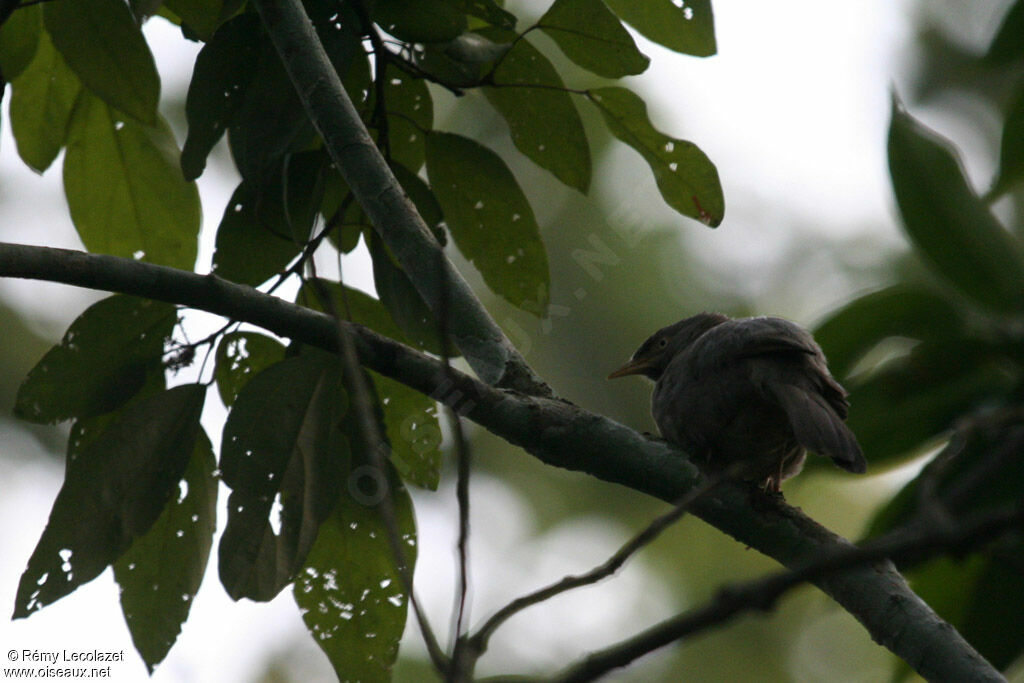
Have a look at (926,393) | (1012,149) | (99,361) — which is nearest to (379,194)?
(99,361)

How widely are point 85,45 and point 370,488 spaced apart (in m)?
1.55

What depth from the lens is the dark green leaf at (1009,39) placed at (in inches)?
132

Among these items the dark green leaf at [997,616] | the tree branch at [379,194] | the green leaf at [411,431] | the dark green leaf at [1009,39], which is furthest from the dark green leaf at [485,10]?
the dark green leaf at [997,616]

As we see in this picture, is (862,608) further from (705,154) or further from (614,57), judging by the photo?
(614,57)

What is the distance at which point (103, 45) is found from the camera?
9.31 ft

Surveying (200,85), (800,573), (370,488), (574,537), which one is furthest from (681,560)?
(800,573)

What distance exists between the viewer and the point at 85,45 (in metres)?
2.83

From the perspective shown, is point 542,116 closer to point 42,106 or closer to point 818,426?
point 818,426

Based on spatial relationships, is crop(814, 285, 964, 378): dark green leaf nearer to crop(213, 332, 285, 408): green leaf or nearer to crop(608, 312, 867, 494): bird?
crop(608, 312, 867, 494): bird

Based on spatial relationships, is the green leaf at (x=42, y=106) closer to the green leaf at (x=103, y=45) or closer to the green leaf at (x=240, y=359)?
the green leaf at (x=103, y=45)

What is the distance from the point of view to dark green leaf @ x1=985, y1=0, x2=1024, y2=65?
3364 mm

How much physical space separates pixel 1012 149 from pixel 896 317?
65cm

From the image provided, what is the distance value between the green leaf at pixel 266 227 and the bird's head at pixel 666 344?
193cm

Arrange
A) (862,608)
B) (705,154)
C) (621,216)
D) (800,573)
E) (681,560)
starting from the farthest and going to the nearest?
(681,560), (621,216), (705,154), (862,608), (800,573)
